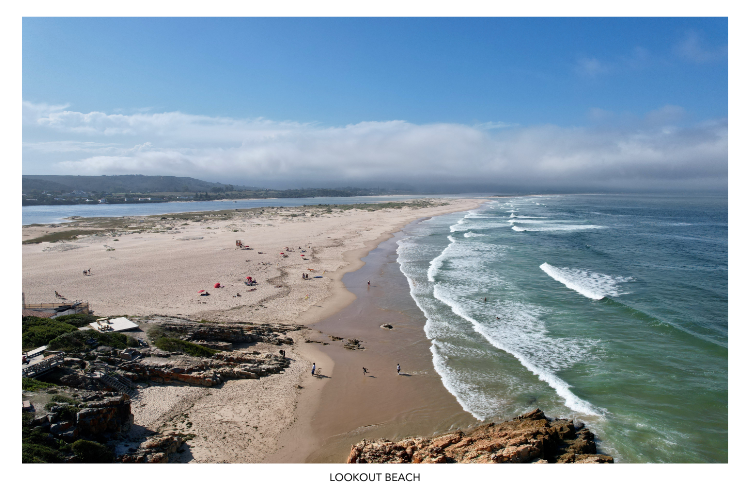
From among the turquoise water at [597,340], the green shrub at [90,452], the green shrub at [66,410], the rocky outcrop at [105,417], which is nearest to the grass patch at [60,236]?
the turquoise water at [597,340]

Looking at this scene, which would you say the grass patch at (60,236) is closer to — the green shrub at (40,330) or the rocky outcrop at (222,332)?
the green shrub at (40,330)

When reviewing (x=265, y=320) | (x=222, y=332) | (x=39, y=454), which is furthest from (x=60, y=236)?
(x=39, y=454)

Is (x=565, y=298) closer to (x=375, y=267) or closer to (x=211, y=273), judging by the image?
(x=375, y=267)

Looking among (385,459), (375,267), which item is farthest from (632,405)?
(375,267)

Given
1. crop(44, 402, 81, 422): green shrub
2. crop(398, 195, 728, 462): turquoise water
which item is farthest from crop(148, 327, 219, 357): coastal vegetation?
crop(398, 195, 728, 462): turquoise water

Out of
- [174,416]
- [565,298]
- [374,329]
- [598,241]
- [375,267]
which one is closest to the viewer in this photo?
[174,416]

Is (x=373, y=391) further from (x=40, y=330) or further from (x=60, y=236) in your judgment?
(x=60, y=236)

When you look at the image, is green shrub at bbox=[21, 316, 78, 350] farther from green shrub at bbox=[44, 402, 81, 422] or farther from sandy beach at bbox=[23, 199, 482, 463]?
green shrub at bbox=[44, 402, 81, 422]

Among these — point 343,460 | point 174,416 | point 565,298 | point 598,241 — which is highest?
point 598,241
